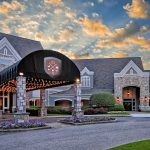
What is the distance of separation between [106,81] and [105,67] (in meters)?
3.21

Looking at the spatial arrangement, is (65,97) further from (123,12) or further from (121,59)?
(123,12)

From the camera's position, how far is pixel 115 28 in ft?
92.4

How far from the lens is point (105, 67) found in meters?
56.2

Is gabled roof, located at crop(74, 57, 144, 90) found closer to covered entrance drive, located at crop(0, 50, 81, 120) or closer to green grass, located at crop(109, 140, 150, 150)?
covered entrance drive, located at crop(0, 50, 81, 120)

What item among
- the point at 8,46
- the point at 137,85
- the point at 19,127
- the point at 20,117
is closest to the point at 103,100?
the point at 137,85

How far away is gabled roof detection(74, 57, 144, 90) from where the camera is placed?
54.0m

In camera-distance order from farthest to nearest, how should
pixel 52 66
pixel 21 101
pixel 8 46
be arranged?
pixel 8 46 < pixel 52 66 < pixel 21 101

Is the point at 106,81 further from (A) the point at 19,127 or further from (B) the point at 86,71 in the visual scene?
(A) the point at 19,127

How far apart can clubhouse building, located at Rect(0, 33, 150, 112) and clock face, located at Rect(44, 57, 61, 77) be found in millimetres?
19709

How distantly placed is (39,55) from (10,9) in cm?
497

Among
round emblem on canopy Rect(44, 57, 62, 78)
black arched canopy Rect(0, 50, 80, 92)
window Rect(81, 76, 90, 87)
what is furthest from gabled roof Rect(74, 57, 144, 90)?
round emblem on canopy Rect(44, 57, 62, 78)

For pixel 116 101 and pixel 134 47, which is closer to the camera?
pixel 134 47

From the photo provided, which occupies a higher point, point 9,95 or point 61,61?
point 61,61

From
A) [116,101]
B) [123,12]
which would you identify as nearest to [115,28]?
[123,12]
